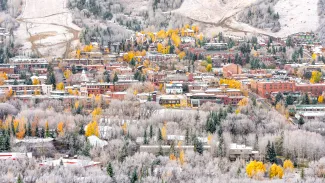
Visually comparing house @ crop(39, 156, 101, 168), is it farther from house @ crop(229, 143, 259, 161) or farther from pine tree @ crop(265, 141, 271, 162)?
pine tree @ crop(265, 141, 271, 162)

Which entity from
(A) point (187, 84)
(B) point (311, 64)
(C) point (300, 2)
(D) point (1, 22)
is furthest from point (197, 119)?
(C) point (300, 2)

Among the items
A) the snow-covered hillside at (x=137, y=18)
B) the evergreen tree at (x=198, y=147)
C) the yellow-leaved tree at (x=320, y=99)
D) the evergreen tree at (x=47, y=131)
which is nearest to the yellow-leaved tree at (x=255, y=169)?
the evergreen tree at (x=198, y=147)

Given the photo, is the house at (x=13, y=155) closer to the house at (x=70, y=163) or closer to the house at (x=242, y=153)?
the house at (x=70, y=163)

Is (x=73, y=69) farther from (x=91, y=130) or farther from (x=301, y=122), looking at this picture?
(x=301, y=122)

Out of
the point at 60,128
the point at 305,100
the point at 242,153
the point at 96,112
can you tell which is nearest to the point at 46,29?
the point at 96,112

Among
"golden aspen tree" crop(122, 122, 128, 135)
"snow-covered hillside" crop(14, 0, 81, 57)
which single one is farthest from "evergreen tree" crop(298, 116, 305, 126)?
"snow-covered hillside" crop(14, 0, 81, 57)

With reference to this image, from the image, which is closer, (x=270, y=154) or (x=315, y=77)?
(x=270, y=154)

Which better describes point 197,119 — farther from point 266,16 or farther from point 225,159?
point 266,16
